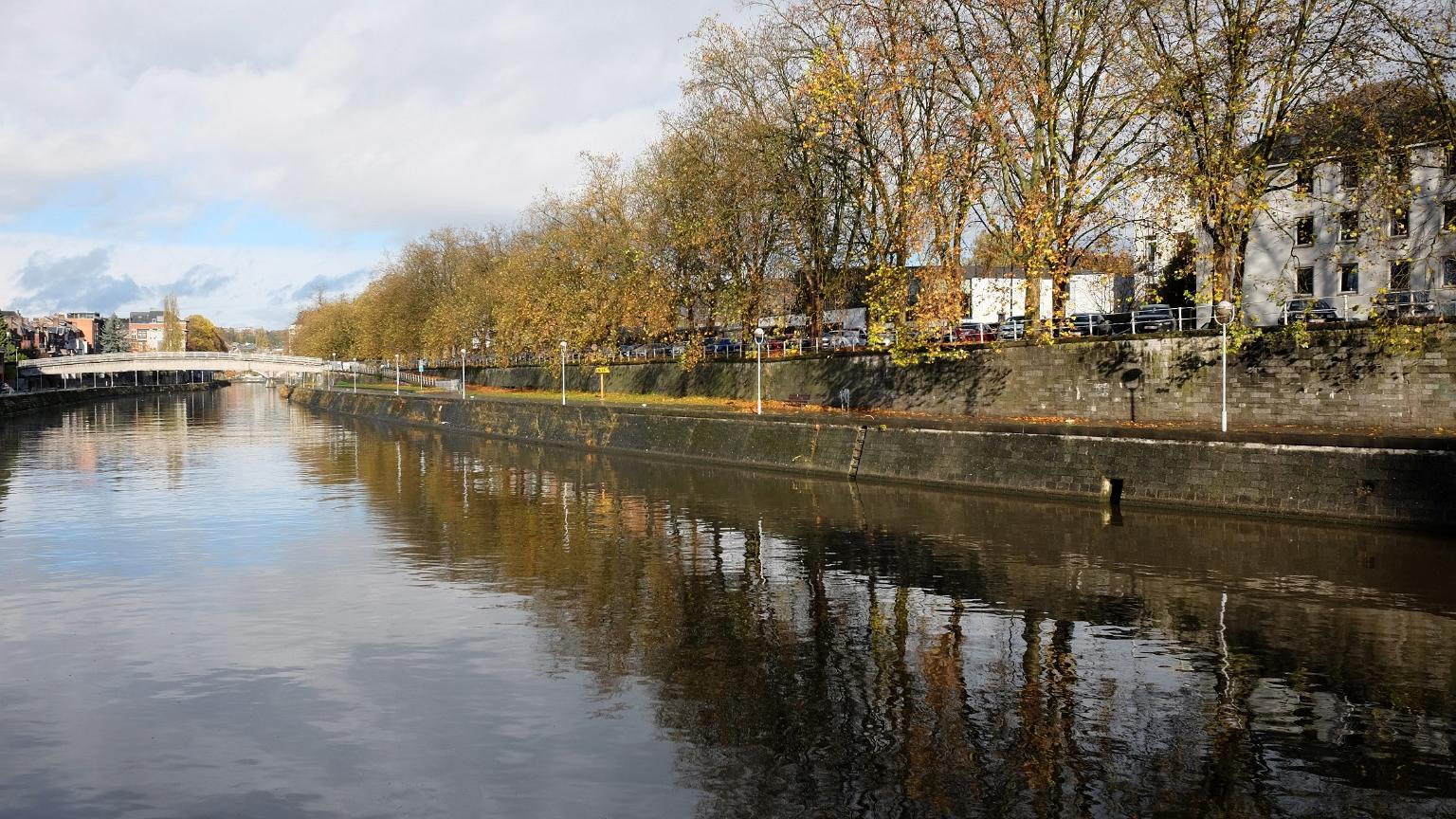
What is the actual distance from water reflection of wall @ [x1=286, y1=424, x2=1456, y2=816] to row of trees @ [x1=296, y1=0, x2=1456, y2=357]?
10.9 m

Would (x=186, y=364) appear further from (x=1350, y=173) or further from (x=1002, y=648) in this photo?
(x=1002, y=648)

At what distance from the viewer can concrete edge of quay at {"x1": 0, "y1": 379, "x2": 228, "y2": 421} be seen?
95.2 m

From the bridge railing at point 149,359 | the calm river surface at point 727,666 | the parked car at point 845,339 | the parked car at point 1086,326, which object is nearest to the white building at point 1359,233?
the parked car at point 1086,326

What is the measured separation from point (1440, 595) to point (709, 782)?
49.3ft

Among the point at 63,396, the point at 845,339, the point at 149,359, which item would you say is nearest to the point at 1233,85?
the point at 845,339

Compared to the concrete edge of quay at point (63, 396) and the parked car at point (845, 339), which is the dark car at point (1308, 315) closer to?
the parked car at point (845, 339)

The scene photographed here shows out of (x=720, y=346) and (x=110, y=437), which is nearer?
(x=720, y=346)

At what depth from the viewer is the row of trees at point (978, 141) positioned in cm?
3259

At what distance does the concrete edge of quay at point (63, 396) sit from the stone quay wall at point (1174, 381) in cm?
7797

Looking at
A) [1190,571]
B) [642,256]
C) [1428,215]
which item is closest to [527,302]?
[642,256]

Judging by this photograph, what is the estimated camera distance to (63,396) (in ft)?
384

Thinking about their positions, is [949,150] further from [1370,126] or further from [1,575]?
[1,575]

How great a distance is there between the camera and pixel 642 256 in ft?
194

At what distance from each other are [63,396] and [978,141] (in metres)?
112
